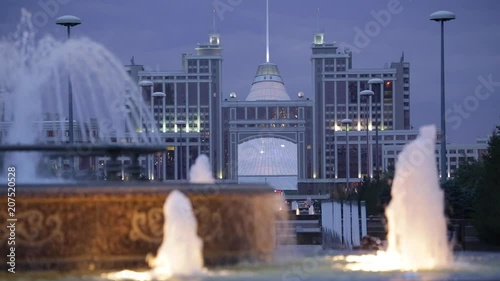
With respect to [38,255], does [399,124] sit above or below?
above

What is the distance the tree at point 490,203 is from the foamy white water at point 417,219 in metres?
7.79

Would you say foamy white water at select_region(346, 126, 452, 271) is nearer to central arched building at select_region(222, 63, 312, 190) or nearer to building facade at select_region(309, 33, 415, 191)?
central arched building at select_region(222, 63, 312, 190)

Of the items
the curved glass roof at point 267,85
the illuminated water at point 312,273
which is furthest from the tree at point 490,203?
the curved glass roof at point 267,85

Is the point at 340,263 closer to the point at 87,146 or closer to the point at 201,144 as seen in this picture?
the point at 87,146

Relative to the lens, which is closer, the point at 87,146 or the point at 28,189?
the point at 28,189

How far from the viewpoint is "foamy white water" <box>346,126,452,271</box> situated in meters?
15.5

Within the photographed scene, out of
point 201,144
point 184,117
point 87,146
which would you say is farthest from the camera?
point 184,117

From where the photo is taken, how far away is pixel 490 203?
25.2 m

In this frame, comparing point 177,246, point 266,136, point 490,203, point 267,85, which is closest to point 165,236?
point 177,246

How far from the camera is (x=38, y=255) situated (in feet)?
43.8

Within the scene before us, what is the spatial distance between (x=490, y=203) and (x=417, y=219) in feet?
32.2

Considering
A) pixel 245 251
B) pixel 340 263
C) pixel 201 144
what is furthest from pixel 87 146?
pixel 201 144

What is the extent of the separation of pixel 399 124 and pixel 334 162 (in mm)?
14590

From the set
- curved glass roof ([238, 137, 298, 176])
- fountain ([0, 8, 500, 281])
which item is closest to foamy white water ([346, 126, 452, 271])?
fountain ([0, 8, 500, 281])
